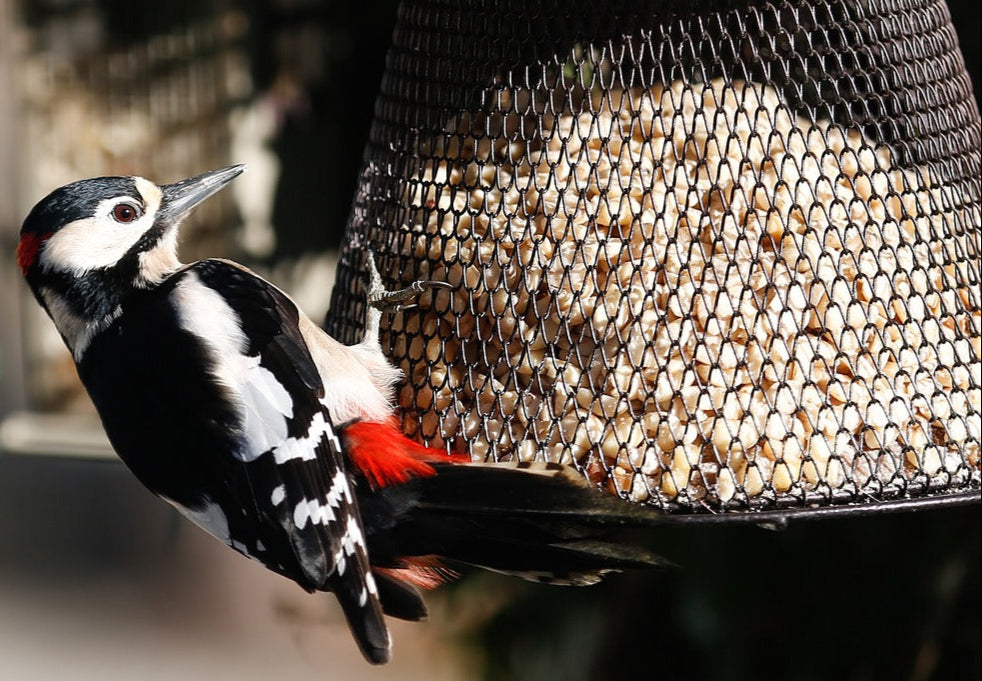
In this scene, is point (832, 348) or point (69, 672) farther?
point (69, 672)

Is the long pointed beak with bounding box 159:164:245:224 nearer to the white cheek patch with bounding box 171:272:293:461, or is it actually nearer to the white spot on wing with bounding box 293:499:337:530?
the white cheek patch with bounding box 171:272:293:461

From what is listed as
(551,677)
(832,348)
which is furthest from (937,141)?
(551,677)

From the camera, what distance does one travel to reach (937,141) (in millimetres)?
1905

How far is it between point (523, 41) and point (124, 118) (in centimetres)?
341

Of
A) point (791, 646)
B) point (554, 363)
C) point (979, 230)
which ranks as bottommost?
point (791, 646)

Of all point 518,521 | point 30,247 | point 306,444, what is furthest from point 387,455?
point 30,247

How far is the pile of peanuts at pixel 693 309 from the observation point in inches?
68.7

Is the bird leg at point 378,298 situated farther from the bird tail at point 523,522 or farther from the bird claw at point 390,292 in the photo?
the bird tail at point 523,522

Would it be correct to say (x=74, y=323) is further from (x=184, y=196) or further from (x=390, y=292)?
(x=390, y=292)

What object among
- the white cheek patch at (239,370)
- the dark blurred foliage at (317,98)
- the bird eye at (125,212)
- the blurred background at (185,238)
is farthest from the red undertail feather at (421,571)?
the dark blurred foliage at (317,98)

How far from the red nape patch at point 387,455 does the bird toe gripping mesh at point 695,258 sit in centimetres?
5

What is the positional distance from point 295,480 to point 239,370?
0.66 feet

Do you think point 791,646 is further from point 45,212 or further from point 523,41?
point 45,212

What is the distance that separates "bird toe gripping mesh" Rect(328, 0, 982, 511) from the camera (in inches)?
68.8
